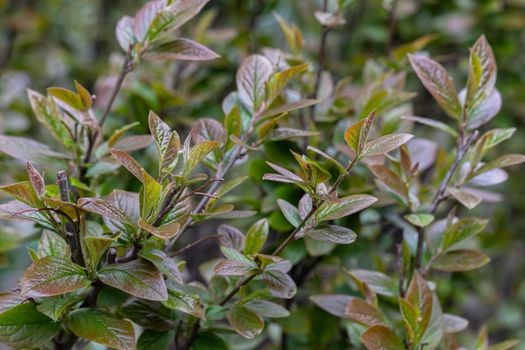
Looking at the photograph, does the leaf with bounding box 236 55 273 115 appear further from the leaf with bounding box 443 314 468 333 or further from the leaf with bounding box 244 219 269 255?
the leaf with bounding box 443 314 468 333

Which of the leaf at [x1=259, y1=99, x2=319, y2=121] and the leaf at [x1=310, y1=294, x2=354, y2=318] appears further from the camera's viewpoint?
the leaf at [x1=310, y1=294, x2=354, y2=318]

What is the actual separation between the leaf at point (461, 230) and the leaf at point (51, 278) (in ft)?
1.72

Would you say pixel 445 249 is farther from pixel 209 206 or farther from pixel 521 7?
pixel 521 7

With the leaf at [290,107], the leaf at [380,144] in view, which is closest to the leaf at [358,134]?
the leaf at [380,144]

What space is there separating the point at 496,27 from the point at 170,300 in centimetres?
147

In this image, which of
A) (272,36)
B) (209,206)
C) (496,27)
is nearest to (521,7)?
(496,27)

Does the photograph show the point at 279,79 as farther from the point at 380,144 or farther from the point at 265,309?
the point at 265,309

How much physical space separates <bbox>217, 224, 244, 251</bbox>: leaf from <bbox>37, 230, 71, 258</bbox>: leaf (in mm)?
202

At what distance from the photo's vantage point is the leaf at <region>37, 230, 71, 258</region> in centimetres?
77

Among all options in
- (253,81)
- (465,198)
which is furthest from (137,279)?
(465,198)

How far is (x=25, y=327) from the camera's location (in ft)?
2.29

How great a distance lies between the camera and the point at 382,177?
884 mm

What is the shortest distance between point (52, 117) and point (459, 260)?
0.65 m

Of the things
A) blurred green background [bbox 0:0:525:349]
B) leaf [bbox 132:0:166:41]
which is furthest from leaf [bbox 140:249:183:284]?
blurred green background [bbox 0:0:525:349]
